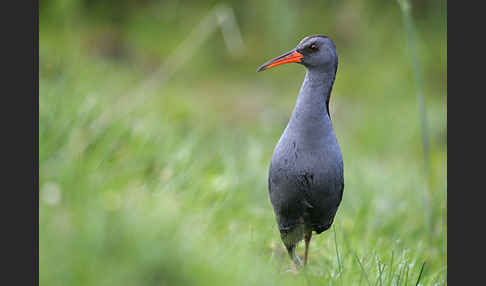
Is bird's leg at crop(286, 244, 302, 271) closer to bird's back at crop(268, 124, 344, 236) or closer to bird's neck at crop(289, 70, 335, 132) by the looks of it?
bird's back at crop(268, 124, 344, 236)

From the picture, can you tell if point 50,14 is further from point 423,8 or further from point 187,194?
point 423,8

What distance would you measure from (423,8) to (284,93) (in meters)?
Result: 1.96

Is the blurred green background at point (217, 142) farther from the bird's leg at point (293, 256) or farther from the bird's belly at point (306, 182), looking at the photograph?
the bird's belly at point (306, 182)

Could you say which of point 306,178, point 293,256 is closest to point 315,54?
point 306,178

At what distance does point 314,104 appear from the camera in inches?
88.5

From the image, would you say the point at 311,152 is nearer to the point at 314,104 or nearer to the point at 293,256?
the point at 314,104

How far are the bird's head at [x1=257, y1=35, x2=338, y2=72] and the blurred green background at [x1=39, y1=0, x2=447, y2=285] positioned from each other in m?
0.73

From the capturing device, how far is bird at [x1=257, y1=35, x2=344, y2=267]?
2.22 meters

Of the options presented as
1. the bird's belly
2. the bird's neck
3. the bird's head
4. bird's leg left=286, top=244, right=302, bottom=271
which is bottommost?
bird's leg left=286, top=244, right=302, bottom=271

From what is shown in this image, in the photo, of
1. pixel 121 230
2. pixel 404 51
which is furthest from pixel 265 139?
pixel 121 230

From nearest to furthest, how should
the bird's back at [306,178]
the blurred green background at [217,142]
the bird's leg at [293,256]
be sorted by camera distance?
the blurred green background at [217,142] < the bird's back at [306,178] < the bird's leg at [293,256]

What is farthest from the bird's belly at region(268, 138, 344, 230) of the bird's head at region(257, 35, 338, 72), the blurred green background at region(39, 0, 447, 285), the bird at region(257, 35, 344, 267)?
the bird's head at region(257, 35, 338, 72)

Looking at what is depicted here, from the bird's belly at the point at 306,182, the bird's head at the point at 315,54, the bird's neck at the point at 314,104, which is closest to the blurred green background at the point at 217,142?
the bird's belly at the point at 306,182

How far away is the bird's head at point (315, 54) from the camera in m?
2.26
